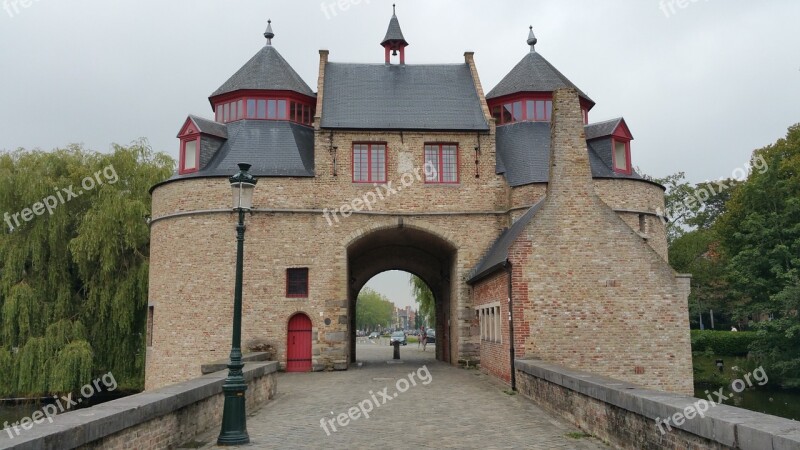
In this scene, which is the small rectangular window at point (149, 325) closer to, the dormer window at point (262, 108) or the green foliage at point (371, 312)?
the dormer window at point (262, 108)

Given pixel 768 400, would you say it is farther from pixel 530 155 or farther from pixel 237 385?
pixel 237 385

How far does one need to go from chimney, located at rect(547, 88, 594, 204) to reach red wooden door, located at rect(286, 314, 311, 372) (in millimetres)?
9611

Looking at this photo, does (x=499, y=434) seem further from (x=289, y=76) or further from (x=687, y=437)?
(x=289, y=76)

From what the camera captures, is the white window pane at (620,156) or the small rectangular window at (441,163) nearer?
the small rectangular window at (441,163)

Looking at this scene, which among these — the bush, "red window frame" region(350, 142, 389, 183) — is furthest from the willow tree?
the bush

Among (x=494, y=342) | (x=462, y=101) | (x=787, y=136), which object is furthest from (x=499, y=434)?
(x=787, y=136)

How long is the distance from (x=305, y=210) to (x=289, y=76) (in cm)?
630

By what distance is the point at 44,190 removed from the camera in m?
23.3

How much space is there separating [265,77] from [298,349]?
406 inches

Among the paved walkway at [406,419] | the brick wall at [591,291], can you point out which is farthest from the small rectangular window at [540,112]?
the paved walkway at [406,419]

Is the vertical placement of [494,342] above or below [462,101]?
below

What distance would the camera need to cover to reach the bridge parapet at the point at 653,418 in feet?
16.3

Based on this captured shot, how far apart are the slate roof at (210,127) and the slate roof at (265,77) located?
1525 millimetres

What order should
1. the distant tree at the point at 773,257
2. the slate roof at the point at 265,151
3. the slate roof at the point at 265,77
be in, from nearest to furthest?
1. the slate roof at the point at 265,151
2. the slate roof at the point at 265,77
3. the distant tree at the point at 773,257
